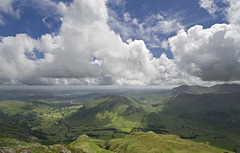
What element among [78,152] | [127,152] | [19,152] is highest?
[19,152]

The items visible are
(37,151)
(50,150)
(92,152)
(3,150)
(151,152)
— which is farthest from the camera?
(92,152)

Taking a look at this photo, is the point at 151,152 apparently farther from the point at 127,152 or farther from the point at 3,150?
the point at 3,150

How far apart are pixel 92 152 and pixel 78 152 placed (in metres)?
45.0

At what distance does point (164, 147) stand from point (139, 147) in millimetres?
32636

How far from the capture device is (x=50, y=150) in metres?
116

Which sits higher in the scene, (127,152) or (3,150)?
(3,150)

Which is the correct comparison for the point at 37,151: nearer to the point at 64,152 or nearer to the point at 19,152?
the point at 19,152

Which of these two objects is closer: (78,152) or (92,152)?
(78,152)

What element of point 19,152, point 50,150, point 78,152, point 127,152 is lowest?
point 127,152

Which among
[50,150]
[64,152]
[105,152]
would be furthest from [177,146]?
[50,150]

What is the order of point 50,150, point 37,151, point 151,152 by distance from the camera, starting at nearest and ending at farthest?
point 37,151, point 50,150, point 151,152

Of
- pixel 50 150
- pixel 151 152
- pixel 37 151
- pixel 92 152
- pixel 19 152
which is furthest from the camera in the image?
pixel 92 152

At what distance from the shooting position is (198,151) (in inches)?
6506

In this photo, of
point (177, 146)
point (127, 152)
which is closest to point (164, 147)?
point (177, 146)
